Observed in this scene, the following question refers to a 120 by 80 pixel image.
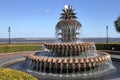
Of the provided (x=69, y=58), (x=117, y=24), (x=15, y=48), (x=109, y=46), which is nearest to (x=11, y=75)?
(x=69, y=58)

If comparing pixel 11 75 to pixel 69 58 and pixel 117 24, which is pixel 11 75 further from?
pixel 117 24

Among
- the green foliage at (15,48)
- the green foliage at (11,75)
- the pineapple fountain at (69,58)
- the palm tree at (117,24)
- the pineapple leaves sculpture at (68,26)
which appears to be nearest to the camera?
the green foliage at (11,75)

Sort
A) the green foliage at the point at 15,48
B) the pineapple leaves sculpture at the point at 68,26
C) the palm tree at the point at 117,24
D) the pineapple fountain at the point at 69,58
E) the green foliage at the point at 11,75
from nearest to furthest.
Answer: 1. the green foliage at the point at 11,75
2. the pineapple fountain at the point at 69,58
3. the pineapple leaves sculpture at the point at 68,26
4. the green foliage at the point at 15,48
5. the palm tree at the point at 117,24

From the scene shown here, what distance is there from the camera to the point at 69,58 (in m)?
14.0

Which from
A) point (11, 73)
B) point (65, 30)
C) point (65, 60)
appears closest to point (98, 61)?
point (65, 60)

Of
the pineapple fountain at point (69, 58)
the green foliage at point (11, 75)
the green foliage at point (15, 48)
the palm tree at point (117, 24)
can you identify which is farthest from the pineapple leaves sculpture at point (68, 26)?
the palm tree at point (117, 24)

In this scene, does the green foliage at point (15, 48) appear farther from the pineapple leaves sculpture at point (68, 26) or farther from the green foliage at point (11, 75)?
the green foliage at point (11, 75)

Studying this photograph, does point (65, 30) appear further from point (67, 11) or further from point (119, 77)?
point (119, 77)

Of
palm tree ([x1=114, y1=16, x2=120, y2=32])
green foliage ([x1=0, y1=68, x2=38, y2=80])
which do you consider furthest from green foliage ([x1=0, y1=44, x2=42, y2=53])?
green foliage ([x1=0, y1=68, x2=38, y2=80])

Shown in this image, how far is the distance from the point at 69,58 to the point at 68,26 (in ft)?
10.7

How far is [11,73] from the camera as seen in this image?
6.66m

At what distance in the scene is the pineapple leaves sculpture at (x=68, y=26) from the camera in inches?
653

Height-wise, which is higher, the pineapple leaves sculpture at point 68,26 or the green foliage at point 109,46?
the pineapple leaves sculpture at point 68,26

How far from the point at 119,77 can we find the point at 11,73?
7957 millimetres
